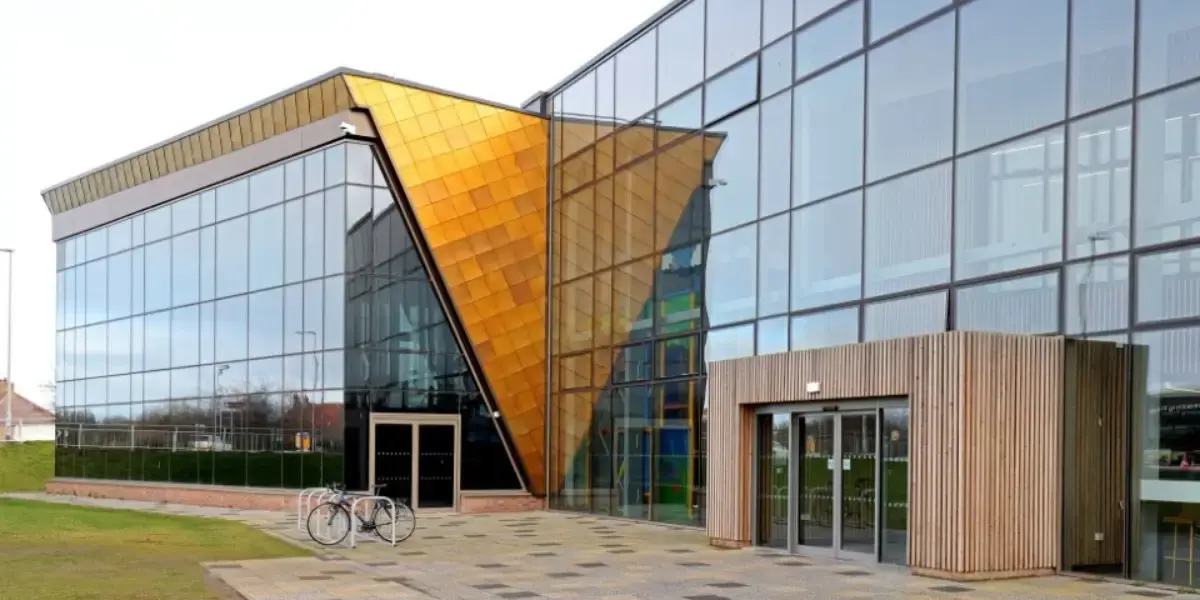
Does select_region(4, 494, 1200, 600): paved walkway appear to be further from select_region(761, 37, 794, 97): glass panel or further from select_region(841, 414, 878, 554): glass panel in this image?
select_region(761, 37, 794, 97): glass panel

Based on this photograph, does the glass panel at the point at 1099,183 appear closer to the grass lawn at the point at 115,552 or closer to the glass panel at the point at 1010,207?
the glass panel at the point at 1010,207

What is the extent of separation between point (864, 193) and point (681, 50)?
690 centimetres

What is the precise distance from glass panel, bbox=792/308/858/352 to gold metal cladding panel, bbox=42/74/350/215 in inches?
498

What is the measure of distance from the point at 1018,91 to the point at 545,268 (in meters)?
15.1

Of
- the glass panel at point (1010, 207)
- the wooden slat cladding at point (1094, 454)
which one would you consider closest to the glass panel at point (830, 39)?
the glass panel at point (1010, 207)

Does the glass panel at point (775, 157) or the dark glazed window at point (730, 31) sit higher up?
the dark glazed window at point (730, 31)

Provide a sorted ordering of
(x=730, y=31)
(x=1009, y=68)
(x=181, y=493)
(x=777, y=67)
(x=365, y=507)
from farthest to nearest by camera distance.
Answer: (x=181, y=493), (x=730, y=31), (x=365, y=507), (x=777, y=67), (x=1009, y=68)

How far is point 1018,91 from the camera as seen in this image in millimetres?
15469

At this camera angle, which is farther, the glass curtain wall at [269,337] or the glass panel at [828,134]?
the glass curtain wall at [269,337]

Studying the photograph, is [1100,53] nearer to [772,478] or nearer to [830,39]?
[830,39]

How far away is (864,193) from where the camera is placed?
Result: 712 inches

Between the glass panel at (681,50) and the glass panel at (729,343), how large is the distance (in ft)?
16.1

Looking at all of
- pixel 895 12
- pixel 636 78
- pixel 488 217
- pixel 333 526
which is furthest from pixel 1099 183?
pixel 488 217

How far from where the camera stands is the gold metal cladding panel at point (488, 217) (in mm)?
27344
